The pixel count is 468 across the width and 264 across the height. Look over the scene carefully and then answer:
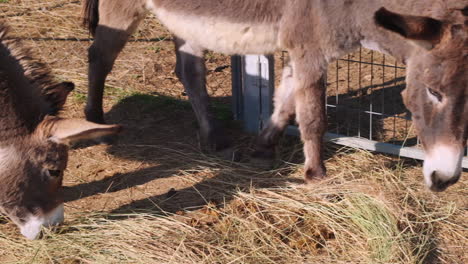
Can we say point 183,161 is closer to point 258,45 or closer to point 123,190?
point 123,190

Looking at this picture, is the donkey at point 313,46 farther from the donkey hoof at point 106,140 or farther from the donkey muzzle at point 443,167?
the donkey hoof at point 106,140

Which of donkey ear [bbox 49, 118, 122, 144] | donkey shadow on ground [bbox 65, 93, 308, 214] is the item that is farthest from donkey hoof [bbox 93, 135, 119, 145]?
donkey ear [bbox 49, 118, 122, 144]

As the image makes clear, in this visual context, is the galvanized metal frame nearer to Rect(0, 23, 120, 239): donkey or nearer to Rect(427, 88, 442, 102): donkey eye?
Rect(427, 88, 442, 102): donkey eye

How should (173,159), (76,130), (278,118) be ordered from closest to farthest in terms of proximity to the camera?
(76,130), (278,118), (173,159)

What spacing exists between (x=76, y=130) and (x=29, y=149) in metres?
0.37

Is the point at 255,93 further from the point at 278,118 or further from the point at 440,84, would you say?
the point at 440,84

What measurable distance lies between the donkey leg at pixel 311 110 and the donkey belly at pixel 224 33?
1.01ft

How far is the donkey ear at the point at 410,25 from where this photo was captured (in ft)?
11.2

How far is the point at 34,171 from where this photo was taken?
354 centimetres

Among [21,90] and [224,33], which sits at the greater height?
[224,33]

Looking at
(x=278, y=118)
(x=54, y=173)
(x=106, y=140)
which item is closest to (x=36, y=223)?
(x=54, y=173)

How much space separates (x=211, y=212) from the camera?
4.05 meters

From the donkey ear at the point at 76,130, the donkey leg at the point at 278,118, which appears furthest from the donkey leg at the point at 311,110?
the donkey ear at the point at 76,130

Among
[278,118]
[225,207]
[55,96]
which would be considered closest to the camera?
[55,96]
